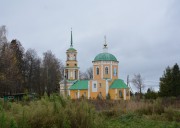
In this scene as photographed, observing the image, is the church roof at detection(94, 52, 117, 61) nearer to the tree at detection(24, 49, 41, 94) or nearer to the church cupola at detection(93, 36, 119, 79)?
the church cupola at detection(93, 36, 119, 79)

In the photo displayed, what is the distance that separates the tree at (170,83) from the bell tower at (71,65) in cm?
2634

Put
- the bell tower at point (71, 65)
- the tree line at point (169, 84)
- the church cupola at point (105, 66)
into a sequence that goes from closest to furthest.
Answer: the tree line at point (169, 84) < the church cupola at point (105, 66) < the bell tower at point (71, 65)

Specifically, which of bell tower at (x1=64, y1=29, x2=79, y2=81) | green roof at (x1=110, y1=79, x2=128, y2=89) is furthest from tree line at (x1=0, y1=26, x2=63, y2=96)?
green roof at (x1=110, y1=79, x2=128, y2=89)

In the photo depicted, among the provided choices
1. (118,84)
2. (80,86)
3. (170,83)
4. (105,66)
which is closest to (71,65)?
(80,86)

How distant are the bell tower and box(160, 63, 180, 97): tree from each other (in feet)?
86.4

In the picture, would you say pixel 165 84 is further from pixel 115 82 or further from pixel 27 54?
pixel 27 54

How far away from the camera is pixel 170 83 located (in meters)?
44.8

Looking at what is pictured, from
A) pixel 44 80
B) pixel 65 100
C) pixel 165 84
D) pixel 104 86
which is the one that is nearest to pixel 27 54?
pixel 44 80

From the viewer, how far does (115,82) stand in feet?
206

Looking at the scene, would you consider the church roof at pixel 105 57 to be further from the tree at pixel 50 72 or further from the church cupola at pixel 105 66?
the tree at pixel 50 72

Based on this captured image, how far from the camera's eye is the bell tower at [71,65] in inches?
2694

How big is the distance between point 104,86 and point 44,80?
38.4ft

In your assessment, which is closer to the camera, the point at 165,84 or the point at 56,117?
the point at 56,117

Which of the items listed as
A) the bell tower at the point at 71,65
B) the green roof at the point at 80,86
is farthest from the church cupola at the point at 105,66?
the bell tower at the point at 71,65
